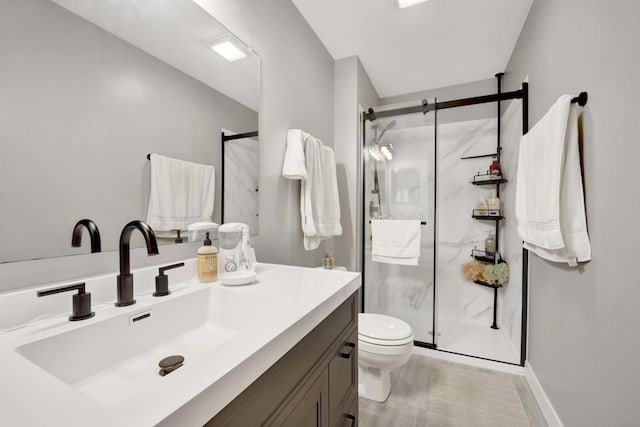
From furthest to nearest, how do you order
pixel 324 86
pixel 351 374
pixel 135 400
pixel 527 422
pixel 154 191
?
1. pixel 324 86
2. pixel 527 422
3. pixel 351 374
4. pixel 154 191
5. pixel 135 400

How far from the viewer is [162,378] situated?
0.43 metres

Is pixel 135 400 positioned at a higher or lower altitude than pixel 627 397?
higher

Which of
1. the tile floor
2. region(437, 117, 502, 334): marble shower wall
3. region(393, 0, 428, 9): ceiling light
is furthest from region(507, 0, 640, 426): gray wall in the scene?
region(437, 117, 502, 334): marble shower wall

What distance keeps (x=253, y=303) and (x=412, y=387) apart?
4.92 feet

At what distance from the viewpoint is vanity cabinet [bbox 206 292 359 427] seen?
1.76 ft

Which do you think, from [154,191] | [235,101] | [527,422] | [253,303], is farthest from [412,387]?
[235,101]

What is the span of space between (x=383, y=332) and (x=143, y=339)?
4.31 feet

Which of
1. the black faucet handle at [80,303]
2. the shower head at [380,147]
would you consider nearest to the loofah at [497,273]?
the shower head at [380,147]

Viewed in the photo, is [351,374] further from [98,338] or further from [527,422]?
[527,422]

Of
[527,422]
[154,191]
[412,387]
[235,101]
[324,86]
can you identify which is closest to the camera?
[154,191]

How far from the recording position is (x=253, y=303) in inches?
A: 35.4

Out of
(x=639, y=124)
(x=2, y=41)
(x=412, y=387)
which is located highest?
(x=2, y=41)

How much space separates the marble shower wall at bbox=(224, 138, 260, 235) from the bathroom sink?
17.6 inches

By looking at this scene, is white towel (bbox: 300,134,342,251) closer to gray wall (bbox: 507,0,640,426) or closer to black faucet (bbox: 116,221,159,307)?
black faucet (bbox: 116,221,159,307)
